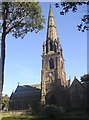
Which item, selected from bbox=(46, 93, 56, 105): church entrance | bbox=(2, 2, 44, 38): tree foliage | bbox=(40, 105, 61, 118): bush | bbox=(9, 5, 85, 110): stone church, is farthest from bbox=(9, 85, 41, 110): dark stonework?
bbox=(2, 2, 44, 38): tree foliage

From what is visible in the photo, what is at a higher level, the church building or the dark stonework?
the church building

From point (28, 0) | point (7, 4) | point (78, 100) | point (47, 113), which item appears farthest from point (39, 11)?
point (78, 100)

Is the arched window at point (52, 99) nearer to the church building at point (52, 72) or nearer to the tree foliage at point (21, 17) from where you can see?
the church building at point (52, 72)

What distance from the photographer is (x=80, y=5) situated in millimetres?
9484

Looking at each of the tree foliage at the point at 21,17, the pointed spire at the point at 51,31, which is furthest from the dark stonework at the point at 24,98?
A: the tree foliage at the point at 21,17

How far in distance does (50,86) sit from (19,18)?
130 ft

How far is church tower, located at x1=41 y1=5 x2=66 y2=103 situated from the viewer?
54219mm

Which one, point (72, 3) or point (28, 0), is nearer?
point (72, 3)

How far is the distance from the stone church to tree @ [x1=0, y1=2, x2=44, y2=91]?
36711 mm

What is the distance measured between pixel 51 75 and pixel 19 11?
41708 millimetres

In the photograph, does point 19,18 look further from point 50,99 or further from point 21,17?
point 50,99

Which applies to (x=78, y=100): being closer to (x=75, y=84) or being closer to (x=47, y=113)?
(x=75, y=84)

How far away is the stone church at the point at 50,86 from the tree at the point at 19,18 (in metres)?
36.7

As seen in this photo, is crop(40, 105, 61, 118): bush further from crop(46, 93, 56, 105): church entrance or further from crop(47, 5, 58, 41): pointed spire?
crop(47, 5, 58, 41): pointed spire
